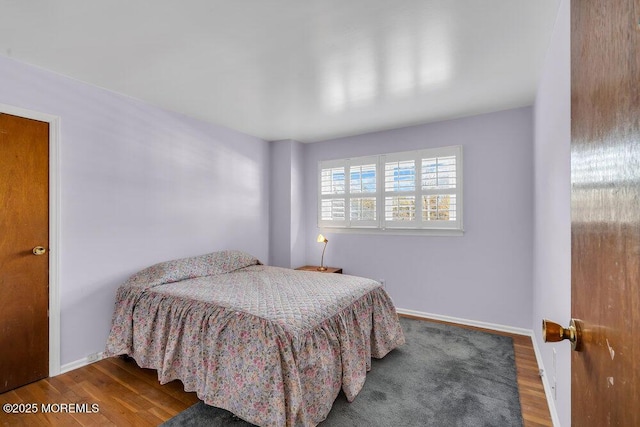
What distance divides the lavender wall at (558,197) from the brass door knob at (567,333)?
0.93m

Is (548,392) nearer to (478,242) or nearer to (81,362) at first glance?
(478,242)

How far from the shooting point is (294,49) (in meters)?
2.05

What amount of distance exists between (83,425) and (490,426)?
2416mm

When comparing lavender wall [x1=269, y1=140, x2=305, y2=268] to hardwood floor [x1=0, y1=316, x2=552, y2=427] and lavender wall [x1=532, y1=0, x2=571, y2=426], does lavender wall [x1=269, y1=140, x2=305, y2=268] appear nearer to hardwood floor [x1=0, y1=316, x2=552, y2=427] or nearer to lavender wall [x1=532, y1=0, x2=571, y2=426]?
hardwood floor [x1=0, y1=316, x2=552, y2=427]

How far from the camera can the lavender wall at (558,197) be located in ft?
4.98

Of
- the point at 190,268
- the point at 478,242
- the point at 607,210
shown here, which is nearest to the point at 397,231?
the point at 478,242

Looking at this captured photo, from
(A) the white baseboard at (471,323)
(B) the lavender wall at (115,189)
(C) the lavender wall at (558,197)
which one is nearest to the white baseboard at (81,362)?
(B) the lavender wall at (115,189)

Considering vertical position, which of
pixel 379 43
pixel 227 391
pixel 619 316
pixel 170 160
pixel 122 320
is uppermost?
pixel 379 43

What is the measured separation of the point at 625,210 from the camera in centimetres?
49

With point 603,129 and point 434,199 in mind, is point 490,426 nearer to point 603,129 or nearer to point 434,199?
point 603,129

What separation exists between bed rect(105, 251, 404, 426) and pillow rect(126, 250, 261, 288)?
1cm

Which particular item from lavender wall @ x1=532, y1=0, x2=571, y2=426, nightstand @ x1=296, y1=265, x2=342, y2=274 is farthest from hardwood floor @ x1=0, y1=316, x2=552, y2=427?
nightstand @ x1=296, y1=265, x2=342, y2=274

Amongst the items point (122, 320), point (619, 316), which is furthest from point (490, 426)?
point (122, 320)

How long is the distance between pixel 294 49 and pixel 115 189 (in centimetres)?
200
